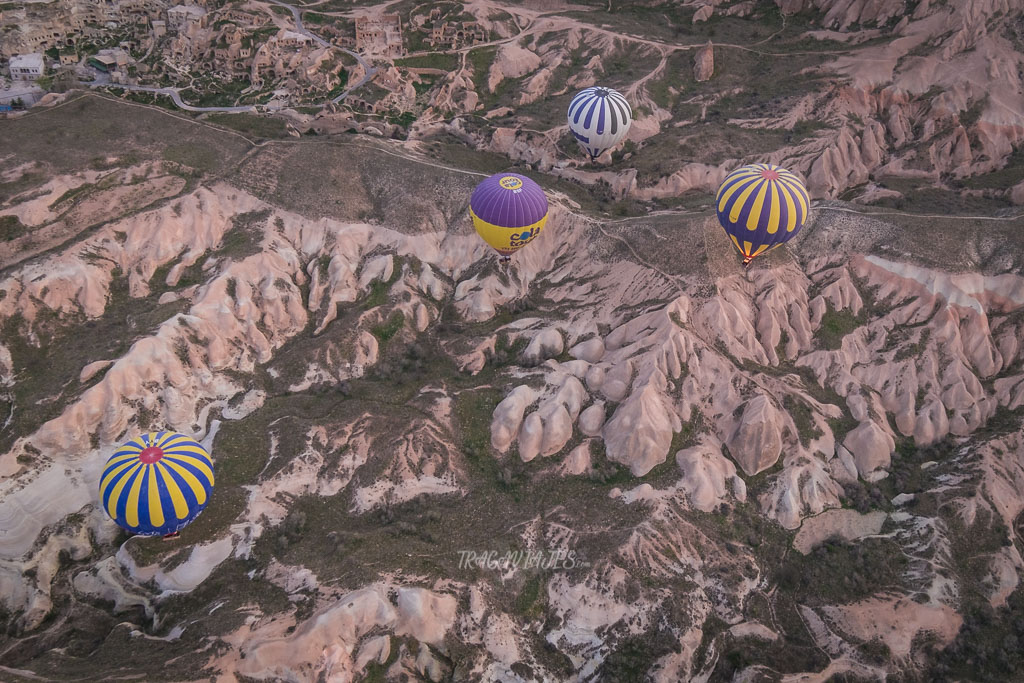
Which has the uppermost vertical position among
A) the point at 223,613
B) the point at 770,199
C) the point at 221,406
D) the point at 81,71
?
the point at 81,71

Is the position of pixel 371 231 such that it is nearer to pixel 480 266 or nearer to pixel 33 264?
pixel 480 266

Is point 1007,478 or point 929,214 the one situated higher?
point 929,214

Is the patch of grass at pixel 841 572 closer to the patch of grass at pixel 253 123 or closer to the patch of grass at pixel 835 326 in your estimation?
the patch of grass at pixel 835 326

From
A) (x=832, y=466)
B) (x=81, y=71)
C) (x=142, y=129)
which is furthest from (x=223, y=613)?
(x=81, y=71)

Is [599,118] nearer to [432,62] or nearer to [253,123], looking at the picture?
[432,62]
